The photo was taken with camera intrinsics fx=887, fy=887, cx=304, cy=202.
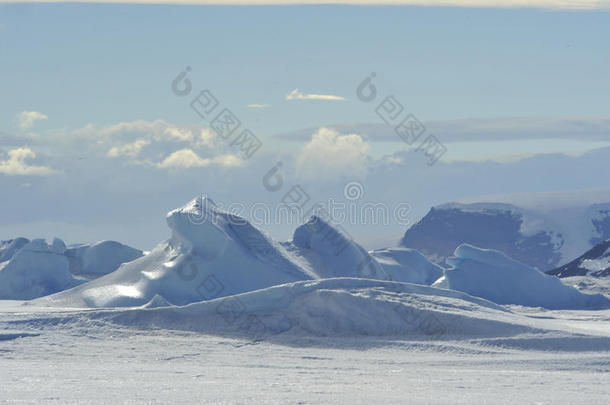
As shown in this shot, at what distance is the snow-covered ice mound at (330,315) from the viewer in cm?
1474

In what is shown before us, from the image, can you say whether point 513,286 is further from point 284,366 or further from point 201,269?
point 284,366

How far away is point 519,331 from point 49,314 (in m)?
8.17

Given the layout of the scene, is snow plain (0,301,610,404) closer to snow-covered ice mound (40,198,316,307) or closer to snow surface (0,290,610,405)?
snow surface (0,290,610,405)

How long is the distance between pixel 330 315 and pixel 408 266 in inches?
628

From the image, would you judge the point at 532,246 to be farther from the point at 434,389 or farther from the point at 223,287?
the point at 434,389

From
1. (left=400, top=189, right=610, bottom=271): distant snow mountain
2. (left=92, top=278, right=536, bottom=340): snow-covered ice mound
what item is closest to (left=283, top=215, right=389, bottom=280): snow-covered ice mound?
(left=92, top=278, right=536, bottom=340): snow-covered ice mound

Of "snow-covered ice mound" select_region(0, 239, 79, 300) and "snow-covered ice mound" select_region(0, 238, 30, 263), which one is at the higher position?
"snow-covered ice mound" select_region(0, 238, 30, 263)

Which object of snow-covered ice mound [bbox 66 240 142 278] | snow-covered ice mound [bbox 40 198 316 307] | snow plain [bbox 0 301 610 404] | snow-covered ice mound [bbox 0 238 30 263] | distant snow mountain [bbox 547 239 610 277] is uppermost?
snow-covered ice mound [bbox 0 238 30 263]

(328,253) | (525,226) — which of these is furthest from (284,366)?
(525,226)

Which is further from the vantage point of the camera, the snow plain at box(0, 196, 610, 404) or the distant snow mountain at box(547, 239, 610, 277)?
the distant snow mountain at box(547, 239, 610, 277)

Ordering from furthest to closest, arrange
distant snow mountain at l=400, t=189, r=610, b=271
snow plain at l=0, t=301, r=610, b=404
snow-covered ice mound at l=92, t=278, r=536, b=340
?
distant snow mountain at l=400, t=189, r=610, b=271
snow-covered ice mound at l=92, t=278, r=536, b=340
snow plain at l=0, t=301, r=610, b=404

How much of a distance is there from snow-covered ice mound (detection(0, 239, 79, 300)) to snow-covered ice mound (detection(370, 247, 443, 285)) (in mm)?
10563

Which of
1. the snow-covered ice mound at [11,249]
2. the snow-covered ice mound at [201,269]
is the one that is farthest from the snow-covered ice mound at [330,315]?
the snow-covered ice mound at [11,249]

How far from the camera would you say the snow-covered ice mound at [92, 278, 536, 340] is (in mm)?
14742
